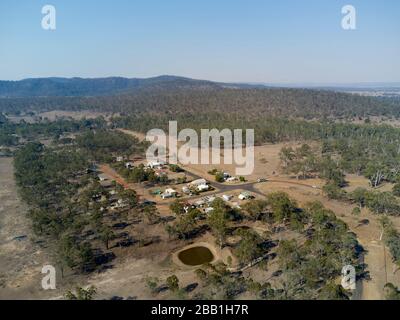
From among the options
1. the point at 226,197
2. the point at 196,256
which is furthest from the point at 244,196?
the point at 196,256

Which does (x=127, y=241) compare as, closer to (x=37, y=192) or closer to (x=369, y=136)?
(x=37, y=192)

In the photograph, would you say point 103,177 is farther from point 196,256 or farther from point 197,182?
point 196,256

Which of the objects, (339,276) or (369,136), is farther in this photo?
(369,136)

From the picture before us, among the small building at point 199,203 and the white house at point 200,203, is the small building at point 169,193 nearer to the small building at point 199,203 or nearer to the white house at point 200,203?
the small building at point 199,203

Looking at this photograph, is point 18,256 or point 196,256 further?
point 196,256

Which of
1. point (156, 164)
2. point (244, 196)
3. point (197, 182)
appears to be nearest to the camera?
point (244, 196)

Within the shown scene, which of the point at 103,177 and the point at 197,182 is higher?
the point at 197,182
